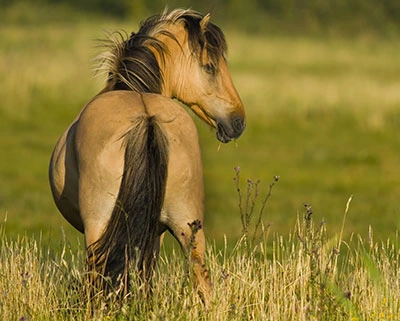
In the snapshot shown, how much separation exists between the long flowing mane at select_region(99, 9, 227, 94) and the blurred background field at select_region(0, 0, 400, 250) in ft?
1.45

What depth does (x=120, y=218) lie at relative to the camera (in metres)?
4.97

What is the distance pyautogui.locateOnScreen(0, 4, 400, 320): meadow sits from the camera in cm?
538

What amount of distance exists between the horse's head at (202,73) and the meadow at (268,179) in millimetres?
300

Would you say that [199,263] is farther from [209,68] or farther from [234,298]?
[209,68]

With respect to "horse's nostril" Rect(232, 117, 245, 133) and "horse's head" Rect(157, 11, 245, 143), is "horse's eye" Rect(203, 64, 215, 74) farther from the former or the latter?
"horse's nostril" Rect(232, 117, 245, 133)

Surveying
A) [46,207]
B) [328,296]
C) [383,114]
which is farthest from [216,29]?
[383,114]

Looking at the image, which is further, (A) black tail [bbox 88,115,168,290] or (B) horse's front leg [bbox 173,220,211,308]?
(B) horse's front leg [bbox 173,220,211,308]

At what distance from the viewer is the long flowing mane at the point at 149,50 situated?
5816mm

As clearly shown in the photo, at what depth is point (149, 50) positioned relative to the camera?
5969 millimetres

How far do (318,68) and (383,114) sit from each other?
1628 cm

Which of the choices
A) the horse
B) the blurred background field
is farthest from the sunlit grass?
the blurred background field

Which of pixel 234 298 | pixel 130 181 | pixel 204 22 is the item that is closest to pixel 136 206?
pixel 130 181

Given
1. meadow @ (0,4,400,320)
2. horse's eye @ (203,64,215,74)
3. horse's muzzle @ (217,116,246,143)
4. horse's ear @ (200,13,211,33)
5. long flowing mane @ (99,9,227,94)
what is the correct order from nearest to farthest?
meadow @ (0,4,400,320), long flowing mane @ (99,9,227,94), horse's ear @ (200,13,211,33), horse's eye @ (203,64,215,74), horse's muzzle @ (217,116,246,143)

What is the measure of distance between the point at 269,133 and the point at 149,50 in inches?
647
